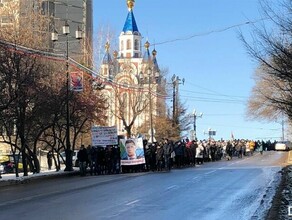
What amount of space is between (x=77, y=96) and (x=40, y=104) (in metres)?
5.53

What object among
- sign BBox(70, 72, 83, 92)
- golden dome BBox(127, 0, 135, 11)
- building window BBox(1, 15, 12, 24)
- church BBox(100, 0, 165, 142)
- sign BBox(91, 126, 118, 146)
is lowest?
Result: sign BBox(91, 126, 118, 146)

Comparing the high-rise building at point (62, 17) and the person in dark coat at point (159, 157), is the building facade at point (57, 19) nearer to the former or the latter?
the high-rise building at point (62, 17)

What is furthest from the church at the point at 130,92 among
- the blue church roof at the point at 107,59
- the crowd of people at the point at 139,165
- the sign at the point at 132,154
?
the sign at the point at 132,154

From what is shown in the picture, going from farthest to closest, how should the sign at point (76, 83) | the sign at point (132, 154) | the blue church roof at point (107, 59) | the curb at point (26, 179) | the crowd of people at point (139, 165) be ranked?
the blue church roof at point (107, 59)
the sign at point (132, 154)
the crowd of people at point (139, 165)
the sign at point (76, 83)
the curb at point (26, 179)

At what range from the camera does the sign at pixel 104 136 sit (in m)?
35.8

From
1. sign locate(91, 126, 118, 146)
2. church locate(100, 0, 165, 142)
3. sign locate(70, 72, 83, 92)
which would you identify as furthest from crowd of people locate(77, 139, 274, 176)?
→ church locate(100, 0, 165, 142)

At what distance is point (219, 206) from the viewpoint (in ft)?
49.4

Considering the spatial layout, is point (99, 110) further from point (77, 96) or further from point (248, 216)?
point (248, 216)

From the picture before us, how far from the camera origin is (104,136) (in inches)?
1417

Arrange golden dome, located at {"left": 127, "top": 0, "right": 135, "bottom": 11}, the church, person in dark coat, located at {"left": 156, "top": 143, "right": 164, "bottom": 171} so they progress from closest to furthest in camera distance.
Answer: person in dark coat, located at {"left": 156, "top": 143, "right": 164, "bottom": 171} → the church → golden dome, located at {"left": 127, "top": 0, "right": 135, "bottom": 11}

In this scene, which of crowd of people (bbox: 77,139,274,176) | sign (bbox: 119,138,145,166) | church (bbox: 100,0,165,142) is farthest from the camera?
church (bbox: 100,0,165,142)

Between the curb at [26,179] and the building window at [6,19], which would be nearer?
the curb at [26,179]

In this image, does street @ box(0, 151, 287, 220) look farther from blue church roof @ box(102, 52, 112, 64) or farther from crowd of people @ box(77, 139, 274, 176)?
blue church roof @ box(102, 52, 112, 64)

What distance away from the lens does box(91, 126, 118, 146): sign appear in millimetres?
35750
